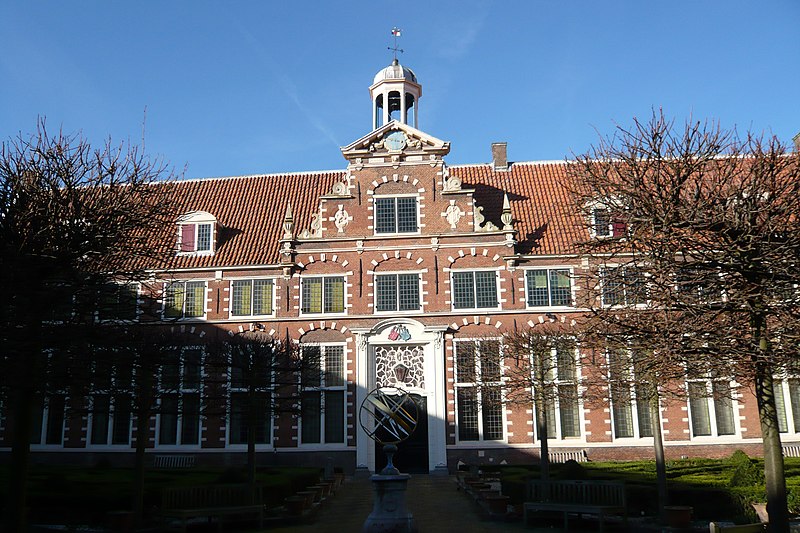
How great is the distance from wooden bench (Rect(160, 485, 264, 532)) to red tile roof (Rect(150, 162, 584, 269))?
16.8 metres

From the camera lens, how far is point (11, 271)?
15164 mm

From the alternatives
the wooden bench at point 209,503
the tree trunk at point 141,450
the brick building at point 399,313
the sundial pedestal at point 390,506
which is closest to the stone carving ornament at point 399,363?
the brick building at point 399,313

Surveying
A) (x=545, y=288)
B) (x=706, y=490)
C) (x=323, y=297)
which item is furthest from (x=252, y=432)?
(x=545, y=288)

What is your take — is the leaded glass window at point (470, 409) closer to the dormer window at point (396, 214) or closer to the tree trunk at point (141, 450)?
the dormer window at point (396, 214)

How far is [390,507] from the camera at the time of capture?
15531 millimetres

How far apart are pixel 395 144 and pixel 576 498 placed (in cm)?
2080

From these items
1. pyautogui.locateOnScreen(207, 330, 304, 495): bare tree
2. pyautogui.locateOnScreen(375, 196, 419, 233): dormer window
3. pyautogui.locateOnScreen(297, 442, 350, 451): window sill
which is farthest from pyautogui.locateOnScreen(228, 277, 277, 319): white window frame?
pyautogui.locateOnScreen(297, 442, 350, 451): window sill

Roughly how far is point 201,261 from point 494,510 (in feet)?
67.8

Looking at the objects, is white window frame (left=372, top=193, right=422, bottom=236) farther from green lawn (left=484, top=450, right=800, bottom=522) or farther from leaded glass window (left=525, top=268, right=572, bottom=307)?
green lawn (left=484, top=450, right=800, bottom=522)

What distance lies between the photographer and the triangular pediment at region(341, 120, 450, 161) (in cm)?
3503

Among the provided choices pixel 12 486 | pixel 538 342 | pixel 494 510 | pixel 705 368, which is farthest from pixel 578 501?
pixel 12 486

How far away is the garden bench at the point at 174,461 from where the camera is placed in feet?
108

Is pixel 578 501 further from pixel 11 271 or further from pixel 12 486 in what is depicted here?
pixel 11 271

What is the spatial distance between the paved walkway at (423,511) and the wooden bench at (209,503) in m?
0.97
